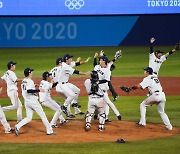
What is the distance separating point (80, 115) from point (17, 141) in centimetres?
377

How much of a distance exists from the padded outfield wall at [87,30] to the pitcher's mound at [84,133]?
60.6ft

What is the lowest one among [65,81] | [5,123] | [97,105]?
[5,123]

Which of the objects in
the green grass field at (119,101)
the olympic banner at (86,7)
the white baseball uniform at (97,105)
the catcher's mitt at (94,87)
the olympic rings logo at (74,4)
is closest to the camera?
the green grass field at (119,101)

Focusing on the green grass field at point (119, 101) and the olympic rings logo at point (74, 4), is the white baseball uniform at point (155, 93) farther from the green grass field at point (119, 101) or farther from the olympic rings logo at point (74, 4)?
the olympic rings logo at point (74, 4)

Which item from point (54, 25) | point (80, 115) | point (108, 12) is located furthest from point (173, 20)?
point (80, 115)

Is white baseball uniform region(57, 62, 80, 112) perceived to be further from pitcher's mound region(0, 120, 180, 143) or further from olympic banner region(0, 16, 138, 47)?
olympic banner region(0, 16, 138, 47)

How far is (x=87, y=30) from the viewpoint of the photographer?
114 ft

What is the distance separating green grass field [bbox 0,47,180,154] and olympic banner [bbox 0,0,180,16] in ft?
6.97

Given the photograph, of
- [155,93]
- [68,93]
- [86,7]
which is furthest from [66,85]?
[86,7]

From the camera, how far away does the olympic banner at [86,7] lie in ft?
109

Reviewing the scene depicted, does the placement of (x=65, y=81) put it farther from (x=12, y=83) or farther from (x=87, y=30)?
(x=87, y=30)

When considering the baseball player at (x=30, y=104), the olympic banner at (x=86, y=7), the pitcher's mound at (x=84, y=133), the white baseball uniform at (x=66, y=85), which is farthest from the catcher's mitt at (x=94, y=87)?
the olympic banner at (x=86, y=7)

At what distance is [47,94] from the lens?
15.1m

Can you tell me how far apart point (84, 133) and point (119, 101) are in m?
5.63
